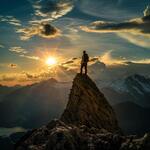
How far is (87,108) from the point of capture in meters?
85.1

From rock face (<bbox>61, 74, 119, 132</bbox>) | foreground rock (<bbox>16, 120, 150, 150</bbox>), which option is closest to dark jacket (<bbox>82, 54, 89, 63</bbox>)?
rock face (<bbox>61, 74, 119, 132</bbox>)

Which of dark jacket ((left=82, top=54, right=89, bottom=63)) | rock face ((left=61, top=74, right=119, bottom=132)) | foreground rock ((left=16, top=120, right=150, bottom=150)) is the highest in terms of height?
dark jacket ((left=82, top=54, right=89, bottom=63))

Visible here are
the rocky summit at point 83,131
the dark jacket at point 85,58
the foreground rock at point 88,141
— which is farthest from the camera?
the dark jacket at point 85,58

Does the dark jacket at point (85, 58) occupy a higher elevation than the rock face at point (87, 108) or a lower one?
higher

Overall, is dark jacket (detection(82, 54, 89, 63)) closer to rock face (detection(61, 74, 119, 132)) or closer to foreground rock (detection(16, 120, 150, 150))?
rock face (detection(61, 74, 119, 132))

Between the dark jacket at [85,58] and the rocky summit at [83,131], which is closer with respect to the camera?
the rocky summit at [83,131]

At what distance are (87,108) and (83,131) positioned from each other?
113 ft

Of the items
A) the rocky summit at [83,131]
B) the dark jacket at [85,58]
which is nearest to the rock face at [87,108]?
the rocky summit at [83,131]

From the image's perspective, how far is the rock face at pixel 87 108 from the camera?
3310 inches

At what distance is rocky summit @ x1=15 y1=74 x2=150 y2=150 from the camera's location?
1689 inches

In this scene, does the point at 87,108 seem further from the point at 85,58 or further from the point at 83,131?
the point at 83,131

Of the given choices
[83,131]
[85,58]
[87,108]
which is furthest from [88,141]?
[85,58]

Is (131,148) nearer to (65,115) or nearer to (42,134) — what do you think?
(42,134)

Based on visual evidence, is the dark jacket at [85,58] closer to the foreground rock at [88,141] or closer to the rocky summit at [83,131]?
the rocky summit at [83,131]
